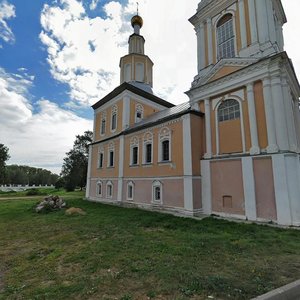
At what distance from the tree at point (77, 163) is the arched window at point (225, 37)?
3539 centimetres

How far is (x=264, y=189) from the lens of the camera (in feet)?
34.6

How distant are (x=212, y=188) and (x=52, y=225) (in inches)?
351

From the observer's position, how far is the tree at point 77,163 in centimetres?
4431

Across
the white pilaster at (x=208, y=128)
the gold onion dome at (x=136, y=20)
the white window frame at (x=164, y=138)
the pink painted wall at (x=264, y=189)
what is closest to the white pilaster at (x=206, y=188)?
the white pilaster at (x=208, y=128)

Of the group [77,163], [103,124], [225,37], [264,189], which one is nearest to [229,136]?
[264,189]

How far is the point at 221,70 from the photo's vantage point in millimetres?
13516

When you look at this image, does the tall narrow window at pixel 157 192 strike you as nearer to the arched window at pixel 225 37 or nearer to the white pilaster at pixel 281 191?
the white pilaster at pixel 281 191

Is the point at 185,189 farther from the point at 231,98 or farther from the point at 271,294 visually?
the point at 271,294

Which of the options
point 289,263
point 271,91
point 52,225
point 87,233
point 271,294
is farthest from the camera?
point 271,91

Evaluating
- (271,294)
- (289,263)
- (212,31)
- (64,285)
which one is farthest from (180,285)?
(212,31)

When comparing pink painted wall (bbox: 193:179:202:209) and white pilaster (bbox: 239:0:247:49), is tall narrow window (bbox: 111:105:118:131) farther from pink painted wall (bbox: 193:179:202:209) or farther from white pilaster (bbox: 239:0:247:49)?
white pilaster (bbox: 239:0:247:49)

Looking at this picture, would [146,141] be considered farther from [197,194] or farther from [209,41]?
[209,41]

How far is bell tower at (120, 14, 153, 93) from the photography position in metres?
25.2

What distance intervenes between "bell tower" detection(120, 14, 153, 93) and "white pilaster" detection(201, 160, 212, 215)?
14307 mm
